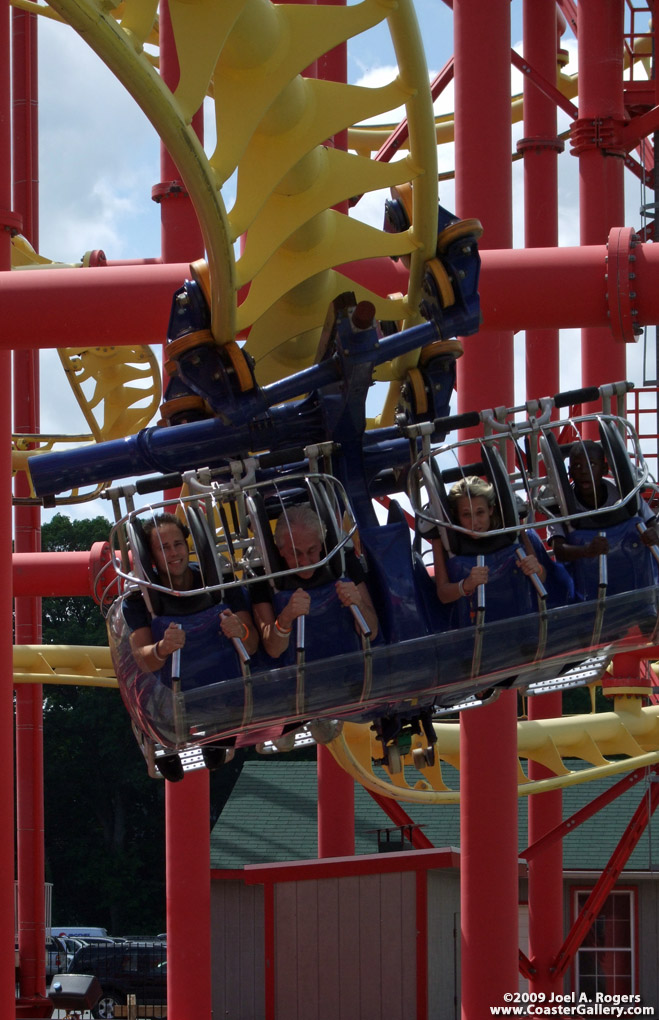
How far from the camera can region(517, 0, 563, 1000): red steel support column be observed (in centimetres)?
1307

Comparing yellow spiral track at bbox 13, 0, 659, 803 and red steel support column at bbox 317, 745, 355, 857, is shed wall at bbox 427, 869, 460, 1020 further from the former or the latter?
yellow spiral track at bbox 13, 0, 659, 803

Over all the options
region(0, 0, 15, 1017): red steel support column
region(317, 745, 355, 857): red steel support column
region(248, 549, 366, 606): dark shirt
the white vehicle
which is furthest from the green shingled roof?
the white vehicle

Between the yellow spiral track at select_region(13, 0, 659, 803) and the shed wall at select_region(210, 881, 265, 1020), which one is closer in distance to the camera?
the yellow spiral track at select_region(13, 0, 659, 803)

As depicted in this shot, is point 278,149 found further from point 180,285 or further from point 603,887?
point 603,887

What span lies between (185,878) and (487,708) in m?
2.40

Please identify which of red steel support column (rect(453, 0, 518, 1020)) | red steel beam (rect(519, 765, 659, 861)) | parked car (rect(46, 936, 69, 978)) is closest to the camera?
red steel support column (rect(453, 0, 518, 1020))

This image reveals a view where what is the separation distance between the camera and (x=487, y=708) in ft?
30.3

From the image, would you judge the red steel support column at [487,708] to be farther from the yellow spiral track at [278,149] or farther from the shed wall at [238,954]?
the shed wall at [238,954]

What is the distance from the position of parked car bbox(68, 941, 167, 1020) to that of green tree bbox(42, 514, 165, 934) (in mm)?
12054

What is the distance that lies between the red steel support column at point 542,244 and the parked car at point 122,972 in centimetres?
982

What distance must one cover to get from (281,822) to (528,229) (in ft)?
30.7

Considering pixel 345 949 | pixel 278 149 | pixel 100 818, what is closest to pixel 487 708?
pixel 278 149

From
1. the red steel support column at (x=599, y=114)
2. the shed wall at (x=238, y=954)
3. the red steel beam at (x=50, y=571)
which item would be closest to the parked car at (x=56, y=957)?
the shed wall at (x=238, y=954)

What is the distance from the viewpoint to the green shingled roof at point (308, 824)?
750 inches
